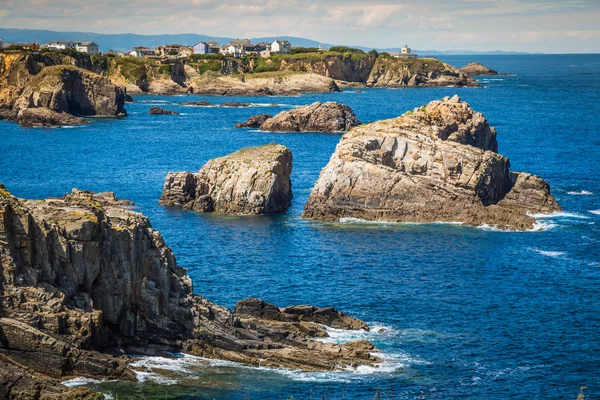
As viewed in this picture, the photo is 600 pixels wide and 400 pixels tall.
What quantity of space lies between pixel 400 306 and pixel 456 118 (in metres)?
38.8

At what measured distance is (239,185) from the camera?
86.9 meters

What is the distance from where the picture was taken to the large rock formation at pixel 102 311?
40.5m

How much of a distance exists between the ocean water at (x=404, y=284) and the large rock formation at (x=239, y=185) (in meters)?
1.98

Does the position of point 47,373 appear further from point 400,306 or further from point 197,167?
point 197,167

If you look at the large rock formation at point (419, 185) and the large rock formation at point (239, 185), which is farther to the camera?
the large rock formation at point (239, 185)

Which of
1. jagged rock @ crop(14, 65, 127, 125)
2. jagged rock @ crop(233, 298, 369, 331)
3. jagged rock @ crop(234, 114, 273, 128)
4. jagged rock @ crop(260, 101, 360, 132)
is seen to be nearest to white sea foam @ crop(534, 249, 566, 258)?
jagged rock @ crop(233, 298, 369, 331)

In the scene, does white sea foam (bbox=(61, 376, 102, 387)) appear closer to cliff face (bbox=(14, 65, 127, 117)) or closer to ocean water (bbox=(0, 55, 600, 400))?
ocean water (bbox=(0, 55, 600, 400))

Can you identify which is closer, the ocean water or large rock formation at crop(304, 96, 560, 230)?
the ocean water

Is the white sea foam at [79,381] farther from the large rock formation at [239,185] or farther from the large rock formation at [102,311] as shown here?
the large rock formation at [239,185]

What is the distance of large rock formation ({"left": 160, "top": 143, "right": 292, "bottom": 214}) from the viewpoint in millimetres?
86375

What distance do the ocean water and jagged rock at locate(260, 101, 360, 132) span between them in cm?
4045

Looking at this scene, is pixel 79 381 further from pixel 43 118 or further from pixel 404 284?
pixel 43 118

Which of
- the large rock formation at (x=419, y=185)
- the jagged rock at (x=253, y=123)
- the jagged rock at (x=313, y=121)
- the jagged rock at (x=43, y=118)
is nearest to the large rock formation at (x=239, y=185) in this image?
the large rock formation at (x=419, y=185)

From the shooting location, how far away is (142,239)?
47.6 m
